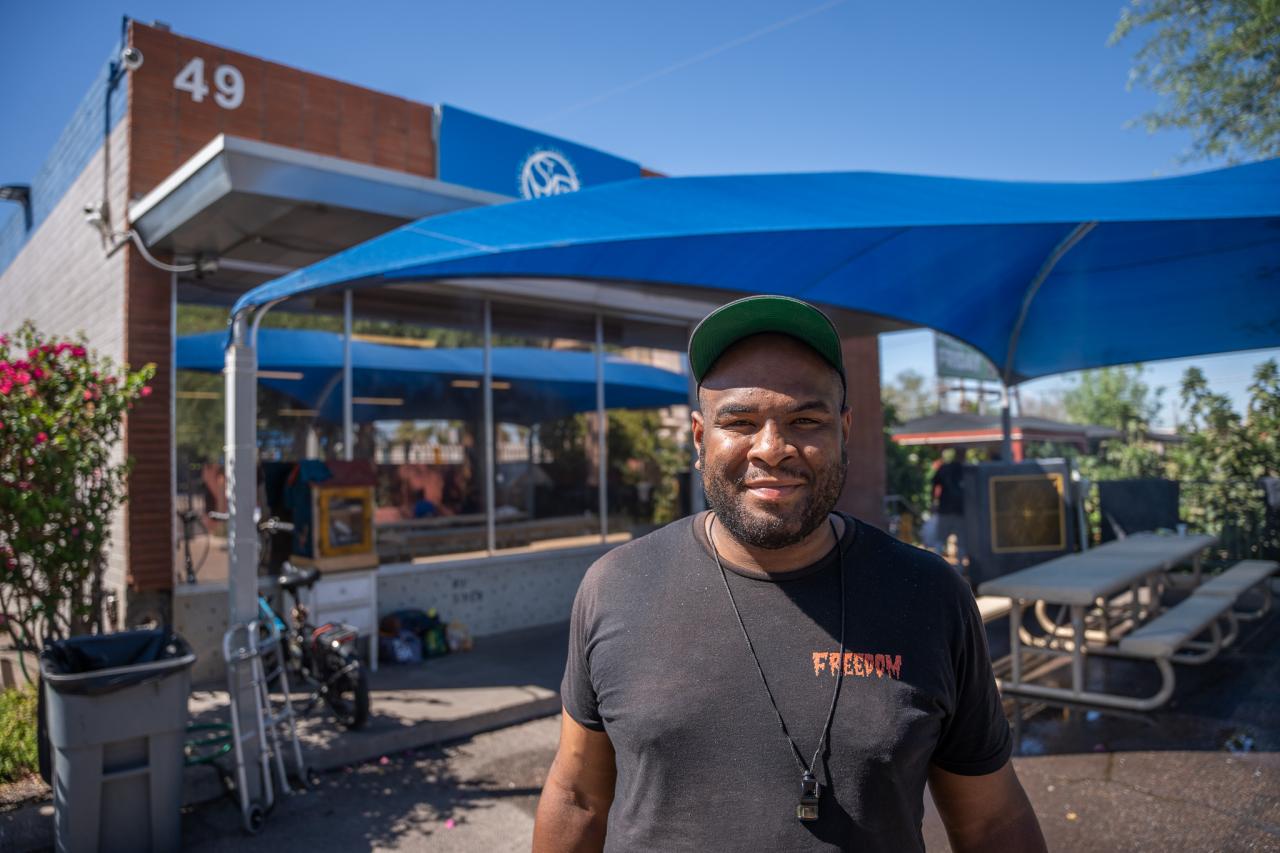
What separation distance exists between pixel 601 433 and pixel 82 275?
578 cm

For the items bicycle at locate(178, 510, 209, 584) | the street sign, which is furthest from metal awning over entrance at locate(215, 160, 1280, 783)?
the street sign

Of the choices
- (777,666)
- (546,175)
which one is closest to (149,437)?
(546,175)

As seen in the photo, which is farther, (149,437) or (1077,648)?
(149,437)

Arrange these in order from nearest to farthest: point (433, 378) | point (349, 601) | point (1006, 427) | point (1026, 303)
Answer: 1. point (349, 601)
2. point (1026, 303)
3. point (433, 378)
4. point (1006, 427)

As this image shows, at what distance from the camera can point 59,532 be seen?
→ 18.0ft

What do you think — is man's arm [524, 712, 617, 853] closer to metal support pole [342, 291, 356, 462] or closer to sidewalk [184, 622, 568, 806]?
sidewalk [184, 622, 568, 806]

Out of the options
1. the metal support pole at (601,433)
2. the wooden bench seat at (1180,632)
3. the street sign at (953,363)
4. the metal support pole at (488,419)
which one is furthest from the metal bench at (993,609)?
the street sign at (953,363)

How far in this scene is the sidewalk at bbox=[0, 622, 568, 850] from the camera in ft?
16.4

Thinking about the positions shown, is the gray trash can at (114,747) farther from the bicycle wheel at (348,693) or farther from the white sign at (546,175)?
the white sign at (546,175)

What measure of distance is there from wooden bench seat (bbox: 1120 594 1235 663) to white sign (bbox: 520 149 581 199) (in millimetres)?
6809

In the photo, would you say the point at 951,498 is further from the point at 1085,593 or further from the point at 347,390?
the point at 347,390

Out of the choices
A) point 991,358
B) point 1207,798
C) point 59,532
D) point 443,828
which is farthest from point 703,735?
point 991,358

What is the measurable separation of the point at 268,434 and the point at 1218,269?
886 cm

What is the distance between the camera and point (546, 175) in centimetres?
983
